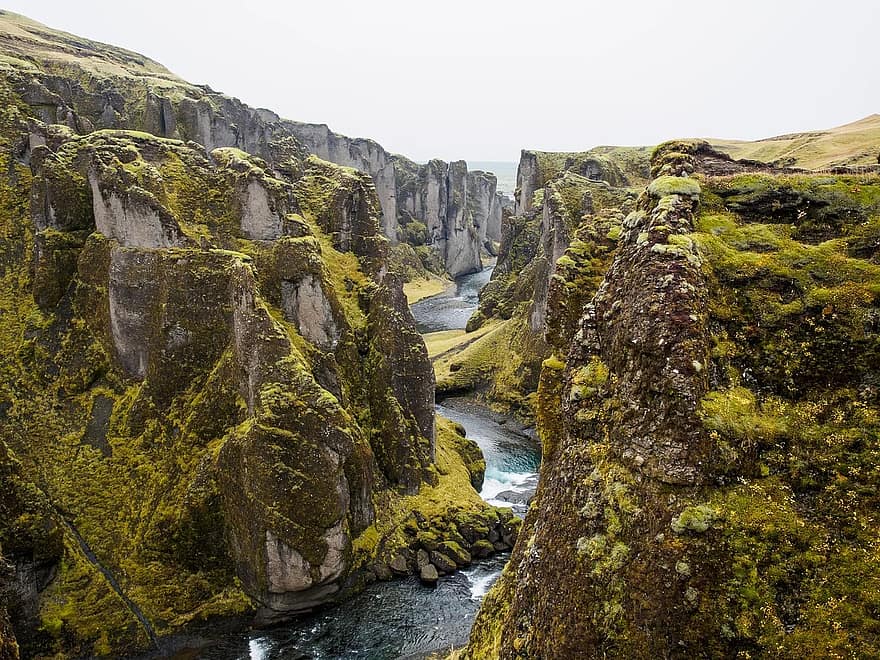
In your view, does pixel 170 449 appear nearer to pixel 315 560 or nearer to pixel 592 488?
pixel 315 560

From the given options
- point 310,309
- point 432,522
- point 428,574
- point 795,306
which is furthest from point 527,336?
point 795,306

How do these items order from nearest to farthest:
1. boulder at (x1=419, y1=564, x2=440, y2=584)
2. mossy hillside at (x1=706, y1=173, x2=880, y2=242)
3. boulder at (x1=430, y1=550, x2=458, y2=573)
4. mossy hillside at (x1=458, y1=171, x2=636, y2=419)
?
mossy hillside at (x1=706, y1=173, x2=880, y2=242) → boulder at (x1=419, y1=564, x2=440, y2=584) → boulder at (x1=430, y1=550, x2=458, y2=573) → mossy hillside at (x1=458, y1=171, x2=636, y2=419)

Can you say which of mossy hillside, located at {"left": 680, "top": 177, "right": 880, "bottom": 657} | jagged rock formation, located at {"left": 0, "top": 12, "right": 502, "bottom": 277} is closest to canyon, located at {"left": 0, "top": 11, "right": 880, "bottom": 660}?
mossy hillside, located at {"left": 680, "top": 177, "right": 880, "bottom": 657}

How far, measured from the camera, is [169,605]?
29.3 metres

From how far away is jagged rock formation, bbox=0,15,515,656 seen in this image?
29625mm

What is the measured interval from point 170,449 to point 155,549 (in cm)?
568

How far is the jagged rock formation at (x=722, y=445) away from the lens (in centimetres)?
1111

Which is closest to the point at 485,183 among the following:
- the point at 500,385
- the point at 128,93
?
the point at 128,93

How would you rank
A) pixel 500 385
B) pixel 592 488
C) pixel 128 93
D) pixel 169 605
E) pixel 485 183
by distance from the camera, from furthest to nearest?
pixel 485 183 → pixel 128 93 → pixel 500 385 → pixel 169 605 → pixel 592 488

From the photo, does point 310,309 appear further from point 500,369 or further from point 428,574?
point 500,369

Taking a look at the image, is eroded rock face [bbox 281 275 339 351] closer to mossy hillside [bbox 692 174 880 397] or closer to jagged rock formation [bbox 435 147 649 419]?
jagged rock formation [bbox 435 147 649 419]

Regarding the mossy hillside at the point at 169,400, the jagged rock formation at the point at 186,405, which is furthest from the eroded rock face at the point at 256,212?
the mossy hillside at the point at 169,400

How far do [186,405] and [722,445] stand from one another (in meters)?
31.0

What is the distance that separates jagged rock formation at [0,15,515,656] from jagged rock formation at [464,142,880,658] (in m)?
18.5
